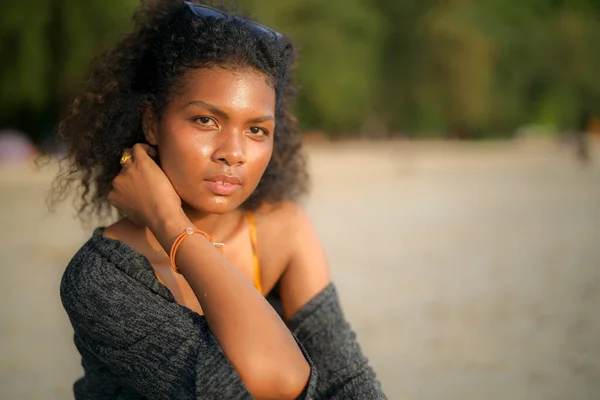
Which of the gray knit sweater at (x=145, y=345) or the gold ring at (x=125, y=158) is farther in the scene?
the gold ring at (x=125, y=158)

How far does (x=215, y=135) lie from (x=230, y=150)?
6 centimetres

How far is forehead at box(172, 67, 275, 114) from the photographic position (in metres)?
2.00

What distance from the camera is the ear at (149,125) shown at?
2.16 m

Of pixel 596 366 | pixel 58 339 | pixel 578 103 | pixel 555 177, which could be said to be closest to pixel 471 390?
pixel 596 366

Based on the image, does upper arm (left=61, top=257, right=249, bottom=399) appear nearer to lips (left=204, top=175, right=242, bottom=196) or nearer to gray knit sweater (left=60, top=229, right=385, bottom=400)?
gray knit sweater (left=60, top=229, right=385, bottom=400)

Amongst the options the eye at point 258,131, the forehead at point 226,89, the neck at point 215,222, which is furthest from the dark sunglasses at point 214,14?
the neck at point 215,222

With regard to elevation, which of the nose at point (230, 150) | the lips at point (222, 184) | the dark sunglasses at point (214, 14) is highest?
the dark sunglasses at point (214, 14)

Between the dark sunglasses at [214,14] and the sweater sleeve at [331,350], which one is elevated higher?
the dark sunglasses at [214,14]

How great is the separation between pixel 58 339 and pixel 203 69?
12.3ft

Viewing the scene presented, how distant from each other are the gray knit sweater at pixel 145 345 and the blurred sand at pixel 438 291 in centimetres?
224

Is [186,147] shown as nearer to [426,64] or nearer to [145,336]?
[145,336]

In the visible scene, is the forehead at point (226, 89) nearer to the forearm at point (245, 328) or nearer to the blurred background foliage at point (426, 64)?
the forearm at point (245, 328)

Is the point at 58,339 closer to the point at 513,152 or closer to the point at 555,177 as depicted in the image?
the point at 555,177

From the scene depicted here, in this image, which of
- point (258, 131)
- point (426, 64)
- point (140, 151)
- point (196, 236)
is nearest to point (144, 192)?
point (140, 151)
